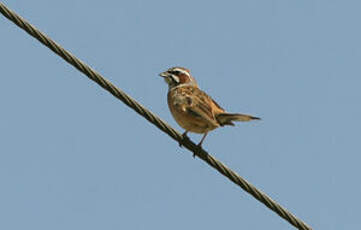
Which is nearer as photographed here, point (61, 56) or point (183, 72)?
point (61, 56)

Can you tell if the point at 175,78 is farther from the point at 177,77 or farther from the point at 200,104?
the point at 200,104

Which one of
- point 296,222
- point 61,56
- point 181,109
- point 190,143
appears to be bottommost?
point 296,222

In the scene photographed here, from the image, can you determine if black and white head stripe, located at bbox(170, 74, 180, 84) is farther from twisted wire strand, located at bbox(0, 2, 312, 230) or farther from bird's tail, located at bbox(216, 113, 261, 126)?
twisted wire strand, located at bbox(0, 2, 312, 230)

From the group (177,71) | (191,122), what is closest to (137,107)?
(191,122)

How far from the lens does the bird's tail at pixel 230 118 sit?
8.88 meters

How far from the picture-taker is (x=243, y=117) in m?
8.96

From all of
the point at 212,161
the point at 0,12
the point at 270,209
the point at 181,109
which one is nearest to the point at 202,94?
the point at 181,109

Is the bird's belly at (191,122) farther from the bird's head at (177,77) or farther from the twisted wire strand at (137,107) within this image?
the twisted wire strand at (137,107)

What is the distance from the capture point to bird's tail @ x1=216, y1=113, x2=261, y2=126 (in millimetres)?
8875

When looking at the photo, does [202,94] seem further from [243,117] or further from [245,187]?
[245,187]

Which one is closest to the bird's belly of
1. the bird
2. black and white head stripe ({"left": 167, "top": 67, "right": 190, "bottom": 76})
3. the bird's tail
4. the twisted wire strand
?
the bird

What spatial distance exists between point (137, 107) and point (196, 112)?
2780mm

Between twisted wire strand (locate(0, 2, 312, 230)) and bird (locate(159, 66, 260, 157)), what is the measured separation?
1.57m

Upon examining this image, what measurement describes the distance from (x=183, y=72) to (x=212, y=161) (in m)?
4.53
